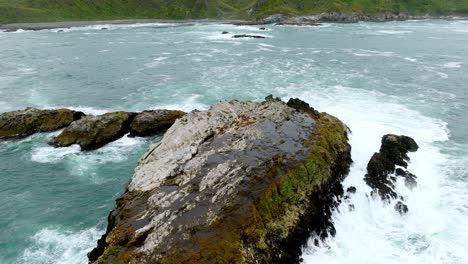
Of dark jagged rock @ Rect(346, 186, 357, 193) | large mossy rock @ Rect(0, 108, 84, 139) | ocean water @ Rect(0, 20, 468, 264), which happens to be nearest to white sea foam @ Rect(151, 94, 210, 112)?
ocean water @ Rect(0, 20, 468, 264)

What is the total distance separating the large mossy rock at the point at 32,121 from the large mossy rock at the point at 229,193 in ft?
59.0

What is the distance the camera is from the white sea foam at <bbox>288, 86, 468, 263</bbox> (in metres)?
21.2

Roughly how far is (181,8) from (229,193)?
607 ft

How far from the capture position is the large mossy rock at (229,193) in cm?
1825

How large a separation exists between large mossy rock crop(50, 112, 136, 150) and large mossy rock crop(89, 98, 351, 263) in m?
11.0

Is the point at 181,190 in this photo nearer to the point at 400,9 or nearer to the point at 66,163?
the point at 66,163

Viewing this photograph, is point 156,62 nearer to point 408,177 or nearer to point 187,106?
point 187,106

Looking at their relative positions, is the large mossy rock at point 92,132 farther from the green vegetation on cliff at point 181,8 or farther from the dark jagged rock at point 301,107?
the green vegetation on cliff at point 181,8

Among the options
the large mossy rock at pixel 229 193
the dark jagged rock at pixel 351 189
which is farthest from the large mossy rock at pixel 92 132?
the dark jagged rock at pixel 351 189

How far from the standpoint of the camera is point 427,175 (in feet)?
95.9

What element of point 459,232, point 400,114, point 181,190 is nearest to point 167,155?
Result: point 181,190

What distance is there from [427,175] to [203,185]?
18.8 metres

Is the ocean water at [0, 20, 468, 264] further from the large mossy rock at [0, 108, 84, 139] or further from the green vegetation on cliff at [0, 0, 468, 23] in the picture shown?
the green vegetation on cliff at [0, 0, 468, 23]

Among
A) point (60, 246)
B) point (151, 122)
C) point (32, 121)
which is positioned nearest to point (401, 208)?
point (60, 246)
